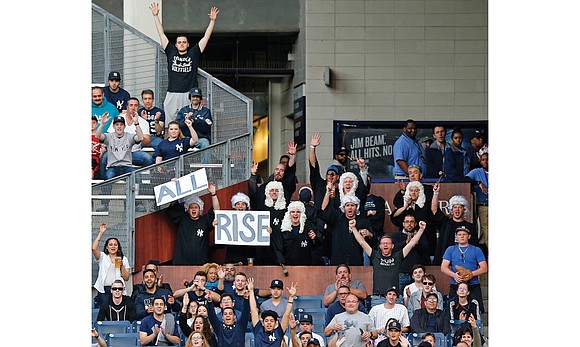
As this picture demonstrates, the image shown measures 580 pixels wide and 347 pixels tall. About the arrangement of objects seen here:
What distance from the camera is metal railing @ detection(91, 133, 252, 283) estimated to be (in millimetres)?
15391

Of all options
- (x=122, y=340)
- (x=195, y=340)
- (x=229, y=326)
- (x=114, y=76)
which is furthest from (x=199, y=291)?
(x=114, y=76)

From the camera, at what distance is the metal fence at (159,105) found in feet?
50.8

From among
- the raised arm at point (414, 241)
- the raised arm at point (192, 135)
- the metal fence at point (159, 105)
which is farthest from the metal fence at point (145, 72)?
the raised arm at point (414, 241)

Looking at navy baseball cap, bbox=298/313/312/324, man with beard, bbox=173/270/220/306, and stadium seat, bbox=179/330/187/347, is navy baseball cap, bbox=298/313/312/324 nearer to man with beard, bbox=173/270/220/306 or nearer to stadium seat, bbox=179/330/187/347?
man with beard, bbox=173/270/220/306

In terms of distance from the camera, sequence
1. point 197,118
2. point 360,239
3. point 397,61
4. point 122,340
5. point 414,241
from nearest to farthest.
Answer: point 122,340, point 414,241, point 360,239, point 197,118, point 397,61

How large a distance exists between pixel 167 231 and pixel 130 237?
0.57 metres

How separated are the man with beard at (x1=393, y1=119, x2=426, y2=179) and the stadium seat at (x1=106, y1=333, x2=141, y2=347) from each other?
17.6ft

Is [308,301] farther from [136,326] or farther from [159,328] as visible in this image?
[136,326]

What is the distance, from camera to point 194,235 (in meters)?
15.6

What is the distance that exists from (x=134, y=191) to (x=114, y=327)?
2031mm

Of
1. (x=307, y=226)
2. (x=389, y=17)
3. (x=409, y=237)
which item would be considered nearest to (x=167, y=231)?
(x=307, y=226)

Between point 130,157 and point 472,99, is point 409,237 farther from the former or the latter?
point 472,99

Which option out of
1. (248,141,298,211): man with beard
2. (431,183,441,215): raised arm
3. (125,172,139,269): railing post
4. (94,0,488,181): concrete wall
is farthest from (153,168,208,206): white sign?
(94,0,488,181): concrete wall

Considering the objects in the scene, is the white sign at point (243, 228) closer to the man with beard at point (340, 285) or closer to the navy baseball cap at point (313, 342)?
the man with beard at point (340, 285)
